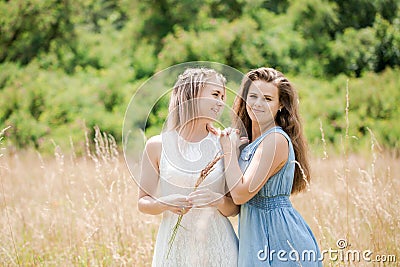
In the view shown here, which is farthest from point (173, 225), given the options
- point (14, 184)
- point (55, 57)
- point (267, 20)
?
point (55, 57)

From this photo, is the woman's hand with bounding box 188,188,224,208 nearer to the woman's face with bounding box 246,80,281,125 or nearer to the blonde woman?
the blonde woman

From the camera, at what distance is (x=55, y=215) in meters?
3.78

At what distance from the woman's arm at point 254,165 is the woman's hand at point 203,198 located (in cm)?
8

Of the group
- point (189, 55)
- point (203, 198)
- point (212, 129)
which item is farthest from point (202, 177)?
point (189, 55)

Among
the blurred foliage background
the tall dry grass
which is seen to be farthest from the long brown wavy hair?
the blurred foliage background

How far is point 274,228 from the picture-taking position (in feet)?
7.53

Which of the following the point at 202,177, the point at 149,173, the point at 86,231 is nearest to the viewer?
the point at 202,177

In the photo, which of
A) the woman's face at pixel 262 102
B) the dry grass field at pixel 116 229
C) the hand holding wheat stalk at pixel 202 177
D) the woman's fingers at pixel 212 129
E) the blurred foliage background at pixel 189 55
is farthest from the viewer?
the blurred foliage background at pixel 189 55

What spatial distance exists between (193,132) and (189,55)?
21.7 feet

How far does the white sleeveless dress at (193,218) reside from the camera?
2.24 meters

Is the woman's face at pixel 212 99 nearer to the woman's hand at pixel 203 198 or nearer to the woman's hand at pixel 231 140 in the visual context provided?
the woman's hand at pixel 231 140

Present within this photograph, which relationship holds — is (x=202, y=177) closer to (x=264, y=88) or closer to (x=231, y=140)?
(x=231, y=140)

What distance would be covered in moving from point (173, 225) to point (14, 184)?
323 centimetres

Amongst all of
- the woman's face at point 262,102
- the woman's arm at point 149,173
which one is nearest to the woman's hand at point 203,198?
the woman's arm at point 149,173
